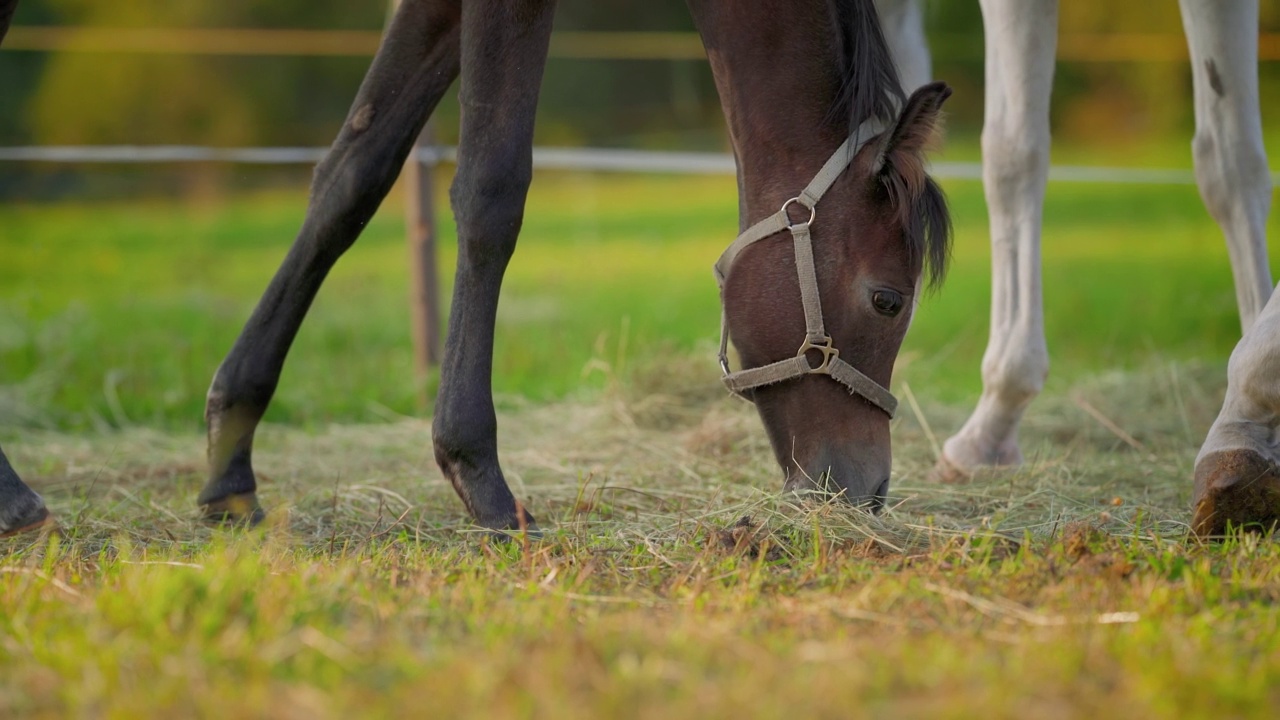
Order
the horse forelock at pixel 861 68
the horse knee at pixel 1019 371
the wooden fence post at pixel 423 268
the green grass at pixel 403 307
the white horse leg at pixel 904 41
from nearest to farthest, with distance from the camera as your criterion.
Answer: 1. the horse forelock at pixel 861 68
2. the horse knee at pixel 1019 371
3. the white horse leg at pixel 904 41
4. the green grass at pixel 403 307
5. the wooden fence post at pixel 423 268

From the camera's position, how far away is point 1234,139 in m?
3.31

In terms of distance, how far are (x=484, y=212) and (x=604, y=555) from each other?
0.78 m

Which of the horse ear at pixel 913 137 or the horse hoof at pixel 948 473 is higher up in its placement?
the horse ear at pixel 913 137

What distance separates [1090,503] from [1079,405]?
50.1 inches

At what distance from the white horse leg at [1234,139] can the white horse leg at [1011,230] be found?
1.35 ft

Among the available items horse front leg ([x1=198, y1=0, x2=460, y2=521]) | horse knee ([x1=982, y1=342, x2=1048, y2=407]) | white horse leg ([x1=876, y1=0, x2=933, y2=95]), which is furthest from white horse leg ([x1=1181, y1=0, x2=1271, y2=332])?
horse front leg ([x1=198, y1=0, x2=460, y2=521])

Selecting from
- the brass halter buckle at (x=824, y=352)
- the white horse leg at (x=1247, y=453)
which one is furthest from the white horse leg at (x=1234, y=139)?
the brass halter buckle at (x=824, y=352)

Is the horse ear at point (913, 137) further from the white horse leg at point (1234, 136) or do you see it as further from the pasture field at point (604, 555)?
the white horse leg at point (1234, 136)

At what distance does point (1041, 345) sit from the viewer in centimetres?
336

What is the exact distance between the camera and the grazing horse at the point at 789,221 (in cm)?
245

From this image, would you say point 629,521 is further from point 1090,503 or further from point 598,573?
point 1090,503

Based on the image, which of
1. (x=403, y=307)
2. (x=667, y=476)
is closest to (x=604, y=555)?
(x=667, y=476)

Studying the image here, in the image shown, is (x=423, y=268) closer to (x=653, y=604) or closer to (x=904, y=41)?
(x=904, y=41)

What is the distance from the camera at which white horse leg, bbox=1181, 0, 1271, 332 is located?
3.22 metres
